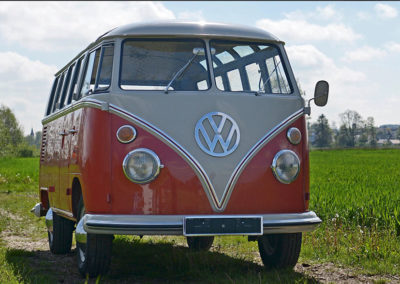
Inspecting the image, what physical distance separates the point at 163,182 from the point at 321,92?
6.22 ft

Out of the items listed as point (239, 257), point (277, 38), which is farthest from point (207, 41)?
point (239, 257)

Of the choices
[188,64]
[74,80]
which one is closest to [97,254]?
[188,64]

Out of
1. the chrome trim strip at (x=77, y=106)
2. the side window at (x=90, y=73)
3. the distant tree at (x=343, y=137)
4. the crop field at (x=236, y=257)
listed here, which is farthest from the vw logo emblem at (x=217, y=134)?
the distant tree at (x=343, y=137)

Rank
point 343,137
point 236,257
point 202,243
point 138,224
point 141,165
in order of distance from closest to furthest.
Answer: point 138,224 < point 141,165 < point 236,257 < point 202,243 < point 343,137

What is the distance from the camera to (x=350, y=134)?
383 feet

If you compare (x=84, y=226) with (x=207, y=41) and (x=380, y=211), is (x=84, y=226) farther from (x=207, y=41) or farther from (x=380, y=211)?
(x=380, y=211)

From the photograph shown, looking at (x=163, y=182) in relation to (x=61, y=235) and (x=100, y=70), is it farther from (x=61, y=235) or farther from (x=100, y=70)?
(x=61, y=235)

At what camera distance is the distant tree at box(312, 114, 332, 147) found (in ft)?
408

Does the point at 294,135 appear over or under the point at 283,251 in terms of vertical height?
over

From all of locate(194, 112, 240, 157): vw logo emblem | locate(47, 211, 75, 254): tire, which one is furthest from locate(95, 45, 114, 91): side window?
locate(47, 211, 75, 254): tire

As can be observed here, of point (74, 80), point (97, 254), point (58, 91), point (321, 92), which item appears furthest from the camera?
point (58, 91)

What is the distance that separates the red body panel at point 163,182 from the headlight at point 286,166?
5 cm

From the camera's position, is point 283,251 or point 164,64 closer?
point 164,64

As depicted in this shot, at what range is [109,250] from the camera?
6328 millimetres
